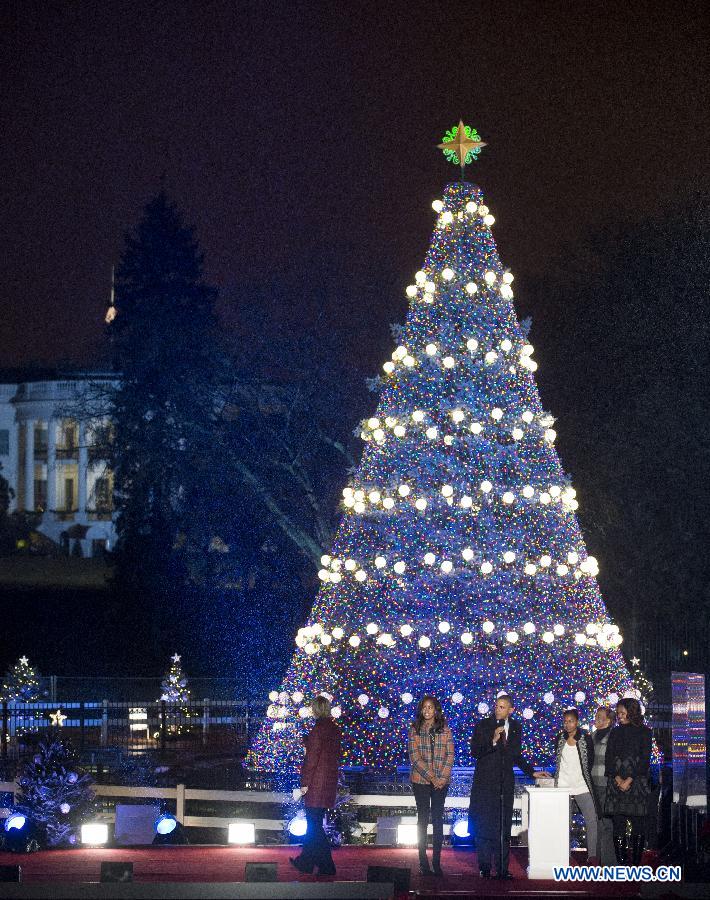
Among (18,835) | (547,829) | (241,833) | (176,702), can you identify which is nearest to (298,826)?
(241,833)

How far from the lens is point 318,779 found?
1374cm

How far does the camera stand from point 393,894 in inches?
469

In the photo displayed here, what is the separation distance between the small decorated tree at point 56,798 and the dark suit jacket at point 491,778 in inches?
171

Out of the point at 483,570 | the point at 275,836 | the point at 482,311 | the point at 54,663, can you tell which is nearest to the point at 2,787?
the point at 275,836

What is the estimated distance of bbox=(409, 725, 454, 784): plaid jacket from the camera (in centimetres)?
1383

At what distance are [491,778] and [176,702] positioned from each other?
1733 cm

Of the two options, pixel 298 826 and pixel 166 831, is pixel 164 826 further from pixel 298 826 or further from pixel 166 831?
pixel 298 826

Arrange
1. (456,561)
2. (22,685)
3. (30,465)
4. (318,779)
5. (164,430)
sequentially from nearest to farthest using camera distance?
(318,779) → (456,561) → (22,685) → (164,430) → (30,465)

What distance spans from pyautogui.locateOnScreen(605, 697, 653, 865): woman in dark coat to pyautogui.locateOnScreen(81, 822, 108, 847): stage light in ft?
17.5

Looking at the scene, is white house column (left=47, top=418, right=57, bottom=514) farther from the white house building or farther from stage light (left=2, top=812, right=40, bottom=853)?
stage light (left=2, top=812, right=40, bottom=853)

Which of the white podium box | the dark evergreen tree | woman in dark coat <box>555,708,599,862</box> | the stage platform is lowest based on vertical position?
the stage platform

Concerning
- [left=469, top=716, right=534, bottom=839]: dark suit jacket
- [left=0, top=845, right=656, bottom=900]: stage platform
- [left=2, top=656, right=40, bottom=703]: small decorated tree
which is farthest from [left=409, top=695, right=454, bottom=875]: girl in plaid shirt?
[left=2, top=656, right=40, bottom=703]: small decorated tree

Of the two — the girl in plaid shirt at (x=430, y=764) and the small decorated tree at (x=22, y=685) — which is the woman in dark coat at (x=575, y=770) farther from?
the small decorated tree at (x=22, y=685)

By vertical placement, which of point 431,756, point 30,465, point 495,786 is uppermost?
point 30,465
